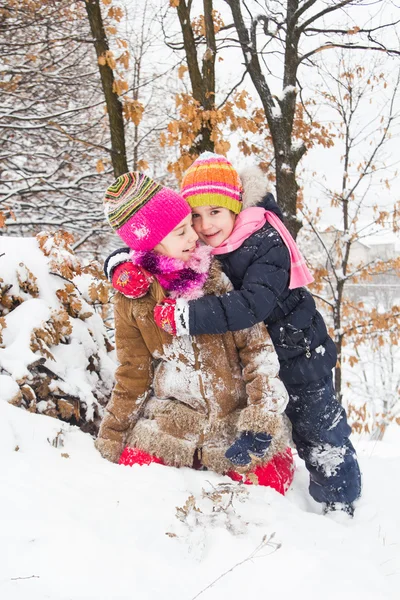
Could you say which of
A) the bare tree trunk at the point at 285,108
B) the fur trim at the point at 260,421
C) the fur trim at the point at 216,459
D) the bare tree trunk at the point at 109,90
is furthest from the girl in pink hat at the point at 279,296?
the bare tree trunk at the point at 109,90

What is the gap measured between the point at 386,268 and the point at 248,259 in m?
8.02

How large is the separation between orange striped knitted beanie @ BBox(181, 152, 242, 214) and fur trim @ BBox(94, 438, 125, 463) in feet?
4.51

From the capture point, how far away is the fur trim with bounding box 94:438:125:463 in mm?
2418

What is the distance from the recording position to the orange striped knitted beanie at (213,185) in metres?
2.39

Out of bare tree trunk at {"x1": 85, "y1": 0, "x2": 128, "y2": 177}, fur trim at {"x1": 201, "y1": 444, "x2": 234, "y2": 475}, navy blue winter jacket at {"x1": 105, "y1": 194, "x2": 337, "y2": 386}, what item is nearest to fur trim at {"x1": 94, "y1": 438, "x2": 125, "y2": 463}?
fur trim at {"x1": 201, "y1": 444, "x2": 234, "y2": 475}

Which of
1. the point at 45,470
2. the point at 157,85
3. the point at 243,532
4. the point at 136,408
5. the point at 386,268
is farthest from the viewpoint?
the point at 157,85

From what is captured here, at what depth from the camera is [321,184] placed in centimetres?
994

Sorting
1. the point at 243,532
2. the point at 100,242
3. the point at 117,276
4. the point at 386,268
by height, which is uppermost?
the point at 100,242

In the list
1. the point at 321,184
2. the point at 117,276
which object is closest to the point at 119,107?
the point at 117,276

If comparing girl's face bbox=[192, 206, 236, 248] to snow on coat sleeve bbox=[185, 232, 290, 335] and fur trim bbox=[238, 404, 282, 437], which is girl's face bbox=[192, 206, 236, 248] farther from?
fur trim bbox=[238, 404, 282, 437]

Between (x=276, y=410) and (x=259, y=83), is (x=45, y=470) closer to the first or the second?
(x=276, y=410)

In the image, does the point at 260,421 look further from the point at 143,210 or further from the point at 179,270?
the point at 143,210

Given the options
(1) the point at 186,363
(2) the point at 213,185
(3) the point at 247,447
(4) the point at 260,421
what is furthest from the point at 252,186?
(3) the point at 247,447

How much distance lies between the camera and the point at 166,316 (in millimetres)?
2164
